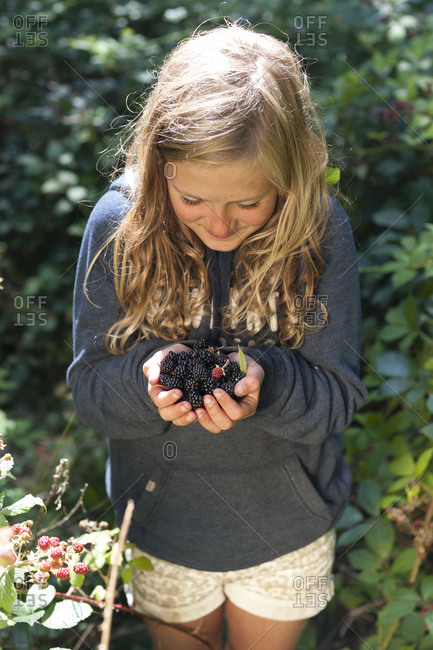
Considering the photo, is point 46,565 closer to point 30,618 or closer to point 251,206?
point 30,618

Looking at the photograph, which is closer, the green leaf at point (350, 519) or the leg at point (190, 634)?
the leg at point (190, 634)

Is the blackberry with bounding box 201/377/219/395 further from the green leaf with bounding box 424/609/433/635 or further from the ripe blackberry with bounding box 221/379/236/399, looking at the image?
the green leaf with bounding box 424/609/433/635

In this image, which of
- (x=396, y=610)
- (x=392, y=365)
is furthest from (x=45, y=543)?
(x=392, y=365)

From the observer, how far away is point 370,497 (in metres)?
2.10

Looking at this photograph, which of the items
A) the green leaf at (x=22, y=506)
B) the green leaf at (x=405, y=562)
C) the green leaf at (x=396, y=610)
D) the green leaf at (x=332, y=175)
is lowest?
the green leaf at (x=396, y=610)

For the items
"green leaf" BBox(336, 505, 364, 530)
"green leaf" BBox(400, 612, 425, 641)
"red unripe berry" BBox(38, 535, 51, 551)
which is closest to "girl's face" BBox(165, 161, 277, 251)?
"red unripe berry" BBox(38, 535, 51, 551)

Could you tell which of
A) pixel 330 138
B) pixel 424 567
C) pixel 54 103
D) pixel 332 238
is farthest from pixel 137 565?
pixel 54 103

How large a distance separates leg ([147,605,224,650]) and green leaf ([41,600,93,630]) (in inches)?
18.8

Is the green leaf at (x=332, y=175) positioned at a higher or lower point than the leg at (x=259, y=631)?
higher

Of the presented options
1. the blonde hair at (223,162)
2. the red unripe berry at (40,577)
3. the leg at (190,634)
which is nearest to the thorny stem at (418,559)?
the leg at (190,634)

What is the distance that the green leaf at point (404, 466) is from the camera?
203 centimetres

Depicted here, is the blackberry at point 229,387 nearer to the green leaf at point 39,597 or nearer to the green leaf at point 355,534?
the green leaf at point 39,597

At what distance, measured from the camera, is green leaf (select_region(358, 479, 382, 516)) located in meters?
2.08

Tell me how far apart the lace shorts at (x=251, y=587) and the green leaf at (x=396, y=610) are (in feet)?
1.09
